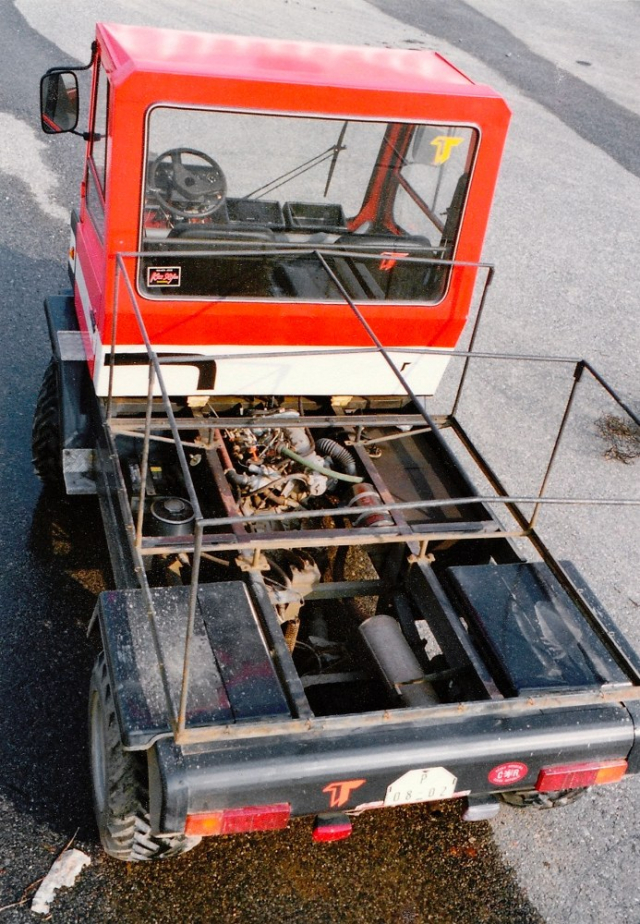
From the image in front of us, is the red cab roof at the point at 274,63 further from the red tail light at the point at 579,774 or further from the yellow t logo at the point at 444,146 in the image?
the red tail light at the point at 579,774

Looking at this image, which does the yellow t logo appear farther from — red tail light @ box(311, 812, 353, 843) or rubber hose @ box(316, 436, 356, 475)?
red tail light @ box(311, 812, 353, 843)

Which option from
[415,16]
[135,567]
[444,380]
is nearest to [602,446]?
[444,380]

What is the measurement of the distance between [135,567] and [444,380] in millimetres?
3816

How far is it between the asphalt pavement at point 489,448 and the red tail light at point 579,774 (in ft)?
2.06

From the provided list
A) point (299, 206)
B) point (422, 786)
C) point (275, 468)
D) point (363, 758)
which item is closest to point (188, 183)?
point (299, 206)

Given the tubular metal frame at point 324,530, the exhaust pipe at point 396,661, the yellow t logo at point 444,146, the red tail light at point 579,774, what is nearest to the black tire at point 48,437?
the tubular metal frame at point 324,530

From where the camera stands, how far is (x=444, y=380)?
22.3 ft

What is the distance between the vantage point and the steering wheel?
3861 mm

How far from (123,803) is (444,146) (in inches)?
115

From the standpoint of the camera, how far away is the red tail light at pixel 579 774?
3188mm

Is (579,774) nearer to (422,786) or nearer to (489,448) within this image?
(422,786)

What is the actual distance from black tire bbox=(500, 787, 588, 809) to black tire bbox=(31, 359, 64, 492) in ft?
8.93

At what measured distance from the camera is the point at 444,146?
13.4 ft

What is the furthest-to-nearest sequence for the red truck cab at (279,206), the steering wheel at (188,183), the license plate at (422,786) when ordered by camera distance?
1. the steering wheel at (188,183)
2. the red truck cab at (279,206)
3. the license plate at (422,786)
